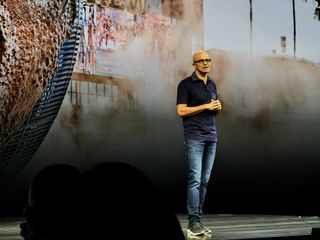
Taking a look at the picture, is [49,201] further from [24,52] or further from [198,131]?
[198,131]

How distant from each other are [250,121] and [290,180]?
1.96 ft

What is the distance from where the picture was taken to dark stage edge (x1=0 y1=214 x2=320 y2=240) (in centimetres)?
345

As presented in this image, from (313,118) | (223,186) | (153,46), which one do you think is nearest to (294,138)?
(313,118)

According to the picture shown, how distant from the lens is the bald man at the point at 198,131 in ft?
11.1

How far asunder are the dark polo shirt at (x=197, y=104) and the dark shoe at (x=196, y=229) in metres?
0.40

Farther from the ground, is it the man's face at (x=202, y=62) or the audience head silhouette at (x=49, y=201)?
the man's face at (x=202, y=62)

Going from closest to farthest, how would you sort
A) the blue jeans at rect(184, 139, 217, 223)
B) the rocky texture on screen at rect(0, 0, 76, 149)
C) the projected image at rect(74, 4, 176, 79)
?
the rocky texture on screen at rect(0, 0, 76, 149), the blue jeans at rect(184, 139, 217, 223), the projected image at rect(74, 4, 176, 79)

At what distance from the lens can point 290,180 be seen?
222 inches

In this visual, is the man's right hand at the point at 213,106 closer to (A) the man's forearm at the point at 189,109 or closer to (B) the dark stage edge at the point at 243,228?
(A) the man's forearm at the point at 189,109

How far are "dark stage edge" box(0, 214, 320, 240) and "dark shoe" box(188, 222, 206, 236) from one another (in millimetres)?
25

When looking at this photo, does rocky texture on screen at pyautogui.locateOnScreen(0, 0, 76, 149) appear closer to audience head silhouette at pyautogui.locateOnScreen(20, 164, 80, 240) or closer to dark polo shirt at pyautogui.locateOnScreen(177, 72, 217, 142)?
audience head silhouette at pyautogui.locateOnScreen(20, 164, 80, 240)

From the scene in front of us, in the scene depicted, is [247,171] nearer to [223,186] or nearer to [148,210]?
[223,186]

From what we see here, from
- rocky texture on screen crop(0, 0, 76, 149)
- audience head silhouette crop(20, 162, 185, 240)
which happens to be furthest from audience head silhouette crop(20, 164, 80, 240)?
rocky texture on screen crop(0, 0, 76, 149)

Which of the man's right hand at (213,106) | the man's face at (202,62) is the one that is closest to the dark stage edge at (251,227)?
the man's right hand at (213,106)
